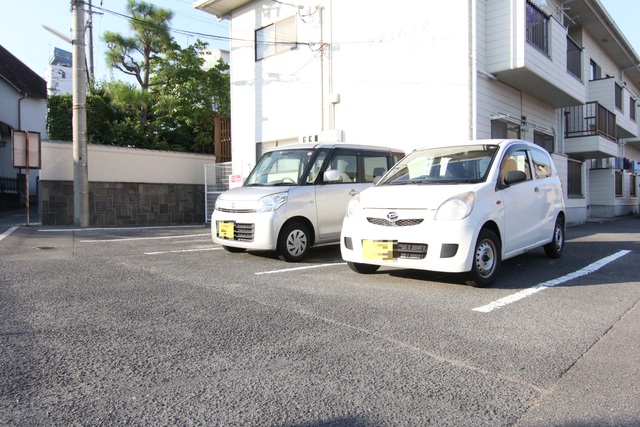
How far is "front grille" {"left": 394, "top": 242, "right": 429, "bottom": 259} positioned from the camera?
4.70m

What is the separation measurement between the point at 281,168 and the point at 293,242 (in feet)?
4.23

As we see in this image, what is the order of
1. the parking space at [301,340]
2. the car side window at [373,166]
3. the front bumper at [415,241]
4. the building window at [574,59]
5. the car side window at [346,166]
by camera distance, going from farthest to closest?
1. the building window at [574,59]
2. the car side window at [373,166]
3. the car side window at [346,166]
4. the front bumper at [415,241]
5. the parking space at [301,340]

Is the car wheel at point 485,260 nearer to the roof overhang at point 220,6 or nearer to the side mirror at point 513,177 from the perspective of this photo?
the side mirror at point 513,177

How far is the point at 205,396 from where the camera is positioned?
2.35 metres

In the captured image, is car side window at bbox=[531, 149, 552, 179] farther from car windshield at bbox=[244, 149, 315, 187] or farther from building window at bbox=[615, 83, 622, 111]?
building window at bbox=[615, 83, 622, 111]

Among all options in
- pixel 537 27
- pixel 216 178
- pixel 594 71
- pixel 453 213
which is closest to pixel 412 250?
pixel 453 213

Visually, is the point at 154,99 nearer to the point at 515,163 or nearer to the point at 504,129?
the point at 504,129

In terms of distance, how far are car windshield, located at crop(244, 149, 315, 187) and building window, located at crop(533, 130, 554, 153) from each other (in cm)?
912

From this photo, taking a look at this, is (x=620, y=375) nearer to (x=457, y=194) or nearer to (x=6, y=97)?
(x=457, y=194)

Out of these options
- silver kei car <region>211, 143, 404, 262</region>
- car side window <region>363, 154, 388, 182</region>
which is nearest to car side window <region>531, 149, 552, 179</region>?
car side window <region>363, 154, 388, 182</region>

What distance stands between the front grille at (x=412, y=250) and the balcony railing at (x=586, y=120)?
13.4 m

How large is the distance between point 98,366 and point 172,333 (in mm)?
635

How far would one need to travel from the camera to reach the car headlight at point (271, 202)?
6.30 metres

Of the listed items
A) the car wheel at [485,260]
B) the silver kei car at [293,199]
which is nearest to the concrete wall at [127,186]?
the silver kei car at [293,199]
